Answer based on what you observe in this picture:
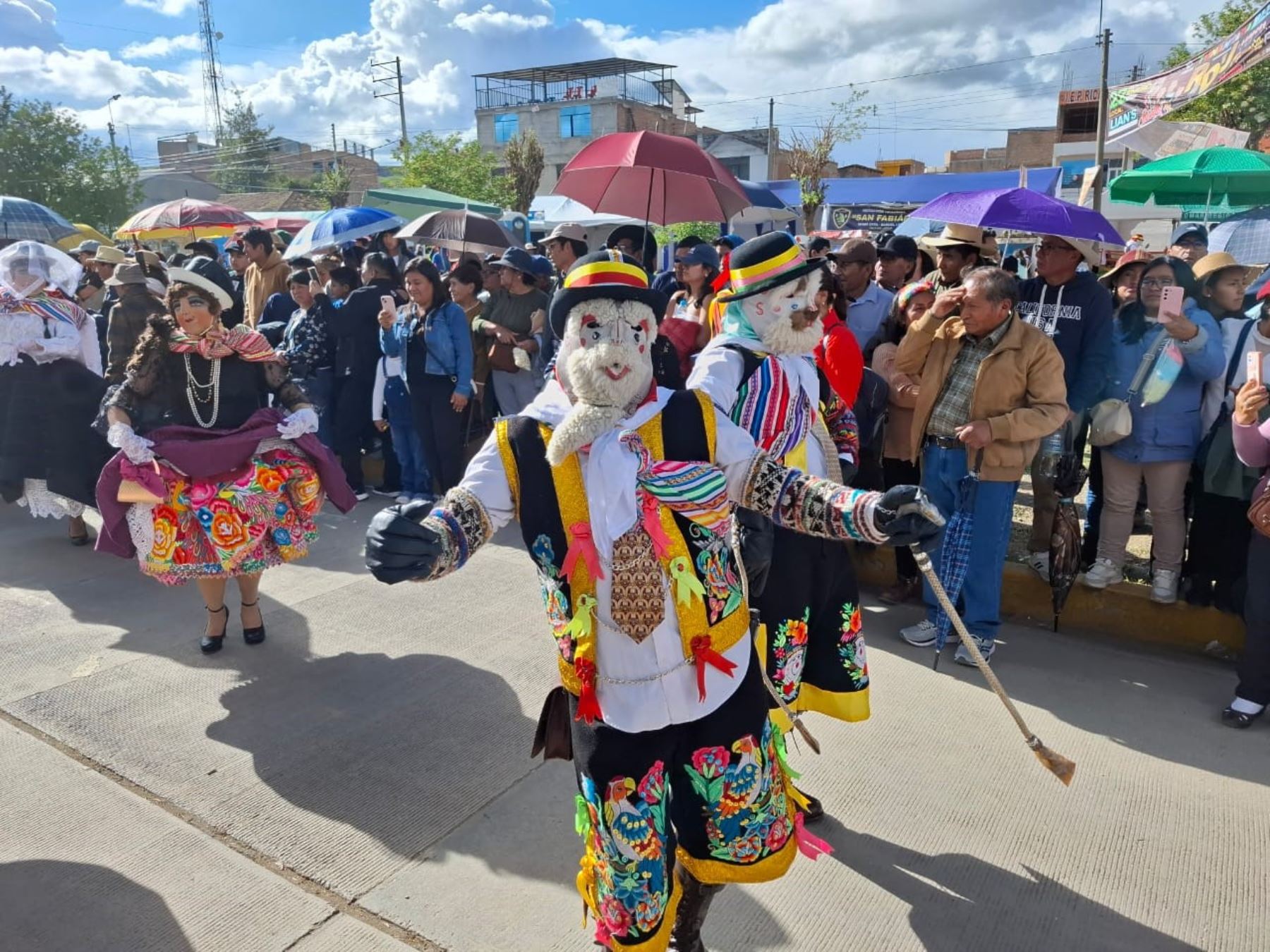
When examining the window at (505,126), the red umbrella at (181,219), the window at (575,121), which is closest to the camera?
the red umbrella at (181,219)

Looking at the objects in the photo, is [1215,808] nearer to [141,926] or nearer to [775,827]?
[775,827]

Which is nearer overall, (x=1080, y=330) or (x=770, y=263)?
(x=770, y=263)

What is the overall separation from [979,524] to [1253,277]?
436cm

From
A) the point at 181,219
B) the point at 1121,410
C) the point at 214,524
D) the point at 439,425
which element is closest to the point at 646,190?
the point at 439,425

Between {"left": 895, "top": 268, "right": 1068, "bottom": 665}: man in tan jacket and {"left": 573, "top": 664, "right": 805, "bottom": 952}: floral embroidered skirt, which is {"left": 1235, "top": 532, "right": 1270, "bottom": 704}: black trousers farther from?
{"left": 573, "top": 664, "right": 805, "bottom": 952}: floral embroidered skirt

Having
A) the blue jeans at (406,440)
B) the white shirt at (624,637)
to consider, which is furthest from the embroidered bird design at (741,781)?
the blue jeans at (406,440)

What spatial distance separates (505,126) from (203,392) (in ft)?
165

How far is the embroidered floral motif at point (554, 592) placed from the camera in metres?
2.08

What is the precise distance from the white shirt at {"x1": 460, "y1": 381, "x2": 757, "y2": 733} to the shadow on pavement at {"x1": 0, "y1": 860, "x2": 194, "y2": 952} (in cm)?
158

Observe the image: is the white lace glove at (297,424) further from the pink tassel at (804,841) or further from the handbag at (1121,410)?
the handbag at (1121,410)

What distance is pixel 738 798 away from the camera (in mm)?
2123

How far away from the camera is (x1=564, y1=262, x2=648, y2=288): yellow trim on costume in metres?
2.09

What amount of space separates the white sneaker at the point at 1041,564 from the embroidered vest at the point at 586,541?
324cm

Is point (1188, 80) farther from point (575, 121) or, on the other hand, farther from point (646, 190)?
point (575, 121)
